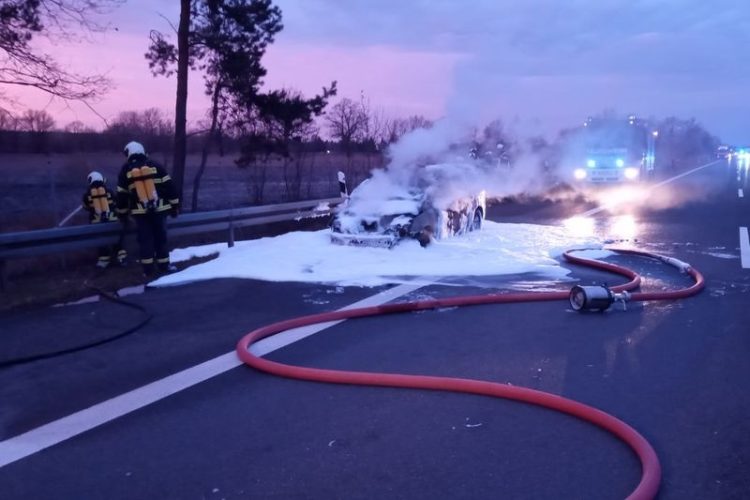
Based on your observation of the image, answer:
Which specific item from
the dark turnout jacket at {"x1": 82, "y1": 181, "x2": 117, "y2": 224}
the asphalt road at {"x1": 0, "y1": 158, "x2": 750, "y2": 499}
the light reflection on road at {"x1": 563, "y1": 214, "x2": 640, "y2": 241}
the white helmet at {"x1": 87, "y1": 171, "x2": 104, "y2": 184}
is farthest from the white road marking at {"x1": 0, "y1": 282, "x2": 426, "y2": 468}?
the light reflection on road at {"x1": 563, "y1": 214, "x2": 640, "y2": 241}

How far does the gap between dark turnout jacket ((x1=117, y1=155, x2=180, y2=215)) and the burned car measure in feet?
10.6

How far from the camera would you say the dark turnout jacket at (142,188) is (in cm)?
1024

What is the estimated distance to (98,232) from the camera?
10.4m

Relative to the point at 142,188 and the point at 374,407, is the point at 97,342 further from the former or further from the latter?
the point at 142,188

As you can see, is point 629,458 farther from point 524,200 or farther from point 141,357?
point 524,200

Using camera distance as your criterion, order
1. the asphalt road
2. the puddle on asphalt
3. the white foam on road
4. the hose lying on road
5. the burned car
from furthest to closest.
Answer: the burned car
the white foam on road
the puddle on asphalt
the hose lying on road
the asphalt road

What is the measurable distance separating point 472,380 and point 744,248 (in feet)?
33.4

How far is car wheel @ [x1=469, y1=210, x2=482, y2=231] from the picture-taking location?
1510 centimetres

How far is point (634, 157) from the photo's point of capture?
30641mm

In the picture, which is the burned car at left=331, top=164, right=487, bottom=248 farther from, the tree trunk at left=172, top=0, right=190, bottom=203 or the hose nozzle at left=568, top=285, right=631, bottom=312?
the tree trunk at left=172, top=0, right=190, bottom=203

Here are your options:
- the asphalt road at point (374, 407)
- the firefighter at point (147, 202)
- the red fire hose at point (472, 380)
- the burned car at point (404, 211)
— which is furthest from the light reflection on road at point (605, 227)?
the firefighter at point (147, 202)

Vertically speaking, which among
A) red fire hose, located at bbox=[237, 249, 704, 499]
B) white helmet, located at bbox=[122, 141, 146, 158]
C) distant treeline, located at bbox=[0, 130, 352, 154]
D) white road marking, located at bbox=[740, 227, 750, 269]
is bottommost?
red fire hose, located at bbox=[237, 249, 704, 499]

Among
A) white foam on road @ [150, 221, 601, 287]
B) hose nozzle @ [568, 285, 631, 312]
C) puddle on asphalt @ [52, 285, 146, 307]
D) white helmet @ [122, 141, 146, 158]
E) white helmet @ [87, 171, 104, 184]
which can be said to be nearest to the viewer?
hose nozzle @ [568, 285, 631, 312]

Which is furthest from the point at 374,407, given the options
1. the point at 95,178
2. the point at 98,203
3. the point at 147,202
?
the point at 95,178
